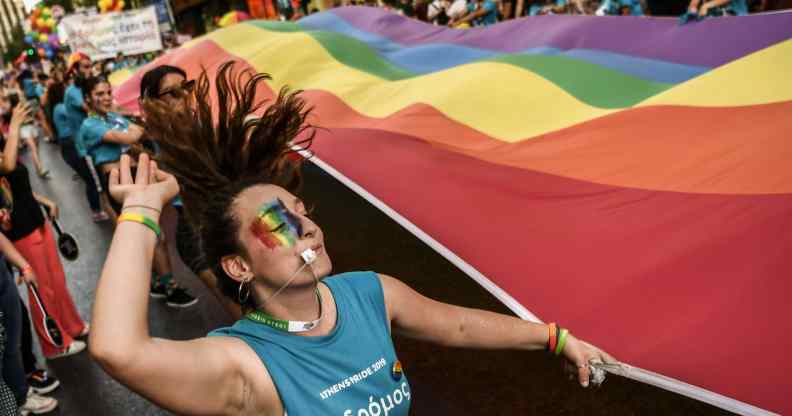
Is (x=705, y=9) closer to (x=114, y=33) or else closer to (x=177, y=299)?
(x=177, y=299)

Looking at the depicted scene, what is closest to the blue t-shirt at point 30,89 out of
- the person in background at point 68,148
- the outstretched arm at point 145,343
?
the person in background at point 68,148

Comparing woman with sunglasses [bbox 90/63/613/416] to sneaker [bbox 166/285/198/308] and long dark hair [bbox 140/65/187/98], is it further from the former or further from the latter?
sneaker [bbox 166/285/198/308]

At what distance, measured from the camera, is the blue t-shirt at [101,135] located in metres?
5.12

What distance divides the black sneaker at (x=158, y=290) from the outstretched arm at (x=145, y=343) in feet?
13.8

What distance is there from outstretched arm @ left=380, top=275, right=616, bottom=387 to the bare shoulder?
1.59 feet

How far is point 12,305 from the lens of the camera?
353 cm

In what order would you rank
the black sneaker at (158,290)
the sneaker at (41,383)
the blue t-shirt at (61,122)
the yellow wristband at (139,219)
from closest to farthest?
the yellow wristband at (139,219) < the sneaker at (41,383) < the black sneaker at (158,290) < the blue t-shirt at (61,122)

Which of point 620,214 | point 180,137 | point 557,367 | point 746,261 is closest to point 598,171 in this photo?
point 620,214

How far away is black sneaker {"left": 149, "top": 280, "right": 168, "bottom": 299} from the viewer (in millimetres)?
5582

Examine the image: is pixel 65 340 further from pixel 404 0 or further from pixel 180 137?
pixel 404 0

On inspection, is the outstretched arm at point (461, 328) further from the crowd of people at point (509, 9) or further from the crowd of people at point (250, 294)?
the crowd of people at point (509, 9)

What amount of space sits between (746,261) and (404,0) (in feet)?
34.1

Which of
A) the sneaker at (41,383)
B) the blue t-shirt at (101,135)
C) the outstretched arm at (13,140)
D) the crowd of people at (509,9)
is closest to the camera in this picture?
the outstretched arm at (13,140)

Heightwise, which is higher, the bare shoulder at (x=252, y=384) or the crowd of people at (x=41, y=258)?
the bare shoulder at (x=252, y=384)
